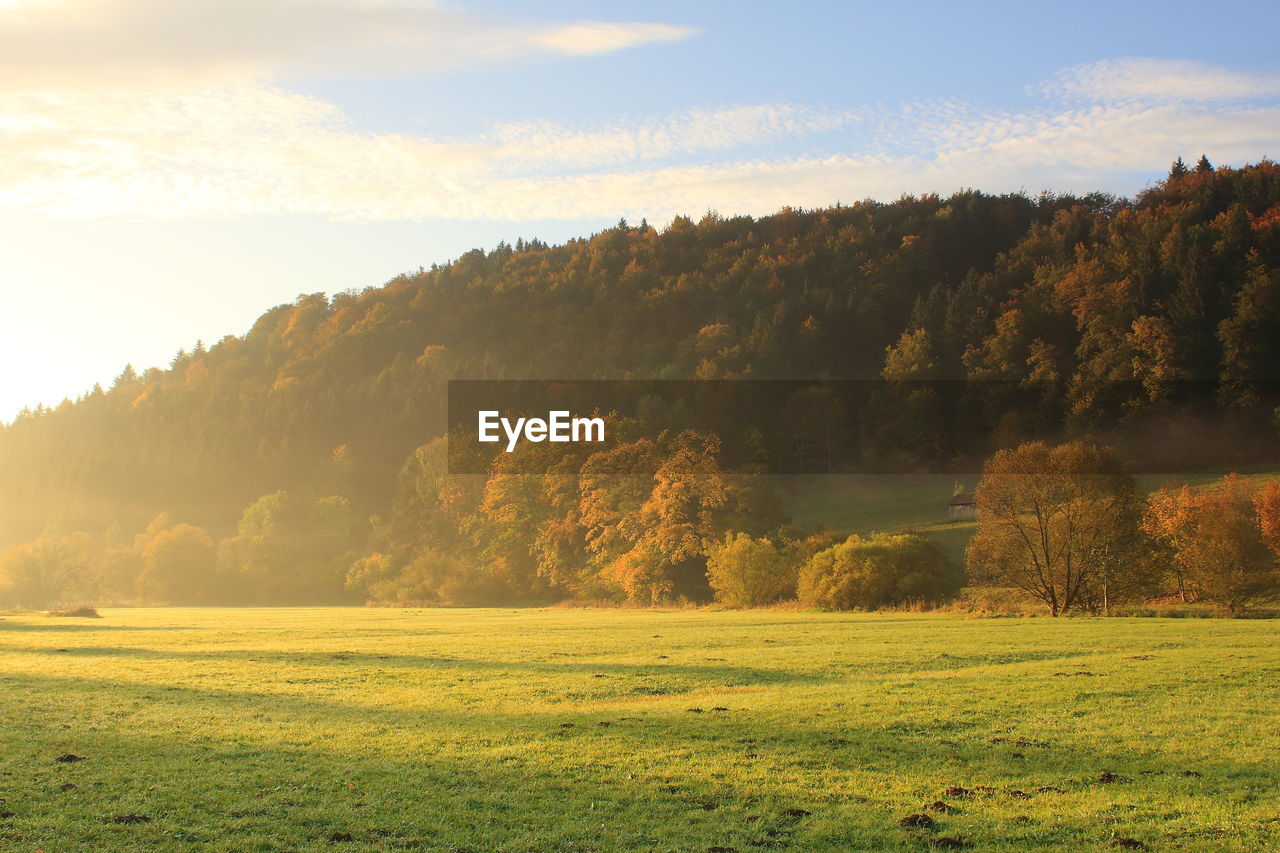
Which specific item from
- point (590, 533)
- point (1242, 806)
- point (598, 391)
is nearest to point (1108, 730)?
point (1242, 806)

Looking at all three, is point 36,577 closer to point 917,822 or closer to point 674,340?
point 674,340

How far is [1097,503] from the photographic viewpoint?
52.8m

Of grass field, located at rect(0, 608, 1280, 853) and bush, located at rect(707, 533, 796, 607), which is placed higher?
grass field, located at rect(0, 608, 1280, 853)

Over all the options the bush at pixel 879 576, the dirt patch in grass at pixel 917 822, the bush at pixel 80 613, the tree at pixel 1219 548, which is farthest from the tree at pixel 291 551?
the dirt patch in grass at pixel 917 822

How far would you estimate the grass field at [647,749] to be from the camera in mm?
12211

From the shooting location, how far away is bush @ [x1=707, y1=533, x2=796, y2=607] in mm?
66750

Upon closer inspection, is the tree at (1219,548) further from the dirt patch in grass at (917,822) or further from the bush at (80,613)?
the bush at (80,613)

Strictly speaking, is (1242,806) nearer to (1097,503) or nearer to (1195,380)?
(1097,503)

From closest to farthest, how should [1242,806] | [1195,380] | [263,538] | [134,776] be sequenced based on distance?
[1242,806] → [134,776] → [1195,380] → [263,538]

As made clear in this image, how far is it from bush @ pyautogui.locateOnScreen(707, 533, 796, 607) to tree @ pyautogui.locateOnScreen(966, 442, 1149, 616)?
1462cm

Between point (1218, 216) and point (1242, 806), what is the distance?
114m

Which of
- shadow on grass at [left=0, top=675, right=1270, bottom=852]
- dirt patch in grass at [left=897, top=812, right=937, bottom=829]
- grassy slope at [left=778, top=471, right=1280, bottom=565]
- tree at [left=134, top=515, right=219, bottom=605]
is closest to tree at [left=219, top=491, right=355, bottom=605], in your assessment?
Result: tree at [left=134, top=515, right=219, bottom=605]

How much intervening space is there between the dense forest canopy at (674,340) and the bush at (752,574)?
42895mm

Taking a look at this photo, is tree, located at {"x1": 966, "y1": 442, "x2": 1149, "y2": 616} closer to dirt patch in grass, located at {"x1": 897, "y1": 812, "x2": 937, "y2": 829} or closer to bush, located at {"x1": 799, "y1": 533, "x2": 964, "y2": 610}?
bush, located at {"x1": 799, "y1": 533, "x2": 964, "y2": 610}
